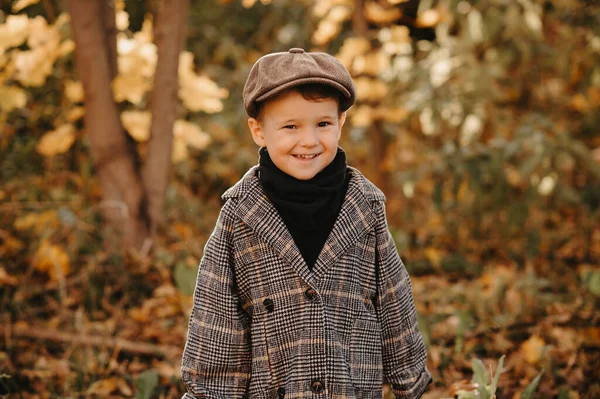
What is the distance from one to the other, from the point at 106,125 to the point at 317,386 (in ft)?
7.61

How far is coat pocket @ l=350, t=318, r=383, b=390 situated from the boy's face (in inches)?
17.2

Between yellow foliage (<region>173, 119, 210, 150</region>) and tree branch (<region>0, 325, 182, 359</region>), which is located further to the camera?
yellow foliage (<region>173, 119, 210, 150</region>)

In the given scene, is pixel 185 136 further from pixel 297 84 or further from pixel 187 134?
pixel 297 84

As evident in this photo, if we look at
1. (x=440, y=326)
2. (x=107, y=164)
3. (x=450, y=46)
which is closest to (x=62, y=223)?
(x=107, y=164)

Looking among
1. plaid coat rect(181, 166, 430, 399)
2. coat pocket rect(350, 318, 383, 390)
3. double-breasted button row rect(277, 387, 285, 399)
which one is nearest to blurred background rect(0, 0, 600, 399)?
coat pocket rect(350, 318, 383, 390)

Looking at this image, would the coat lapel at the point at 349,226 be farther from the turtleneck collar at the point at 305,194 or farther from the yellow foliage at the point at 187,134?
the yellow foliage at the point at 187,134

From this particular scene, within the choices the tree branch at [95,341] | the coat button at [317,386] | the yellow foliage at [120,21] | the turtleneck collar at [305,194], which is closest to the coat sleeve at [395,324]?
the turtleneck collar at [305,194]

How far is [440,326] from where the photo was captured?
3227mm

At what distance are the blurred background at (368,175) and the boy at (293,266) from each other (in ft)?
2.04

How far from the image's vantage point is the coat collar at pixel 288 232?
67.4 inches

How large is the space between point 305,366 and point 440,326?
1.68 meters

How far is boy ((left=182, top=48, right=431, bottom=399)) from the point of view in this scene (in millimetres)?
1691

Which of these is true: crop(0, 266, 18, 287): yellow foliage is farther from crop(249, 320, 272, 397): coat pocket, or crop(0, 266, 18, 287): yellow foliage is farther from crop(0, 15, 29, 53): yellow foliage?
crop(249, 320, 272, 397): coat pocket

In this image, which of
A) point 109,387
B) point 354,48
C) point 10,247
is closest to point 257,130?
point 109,387
